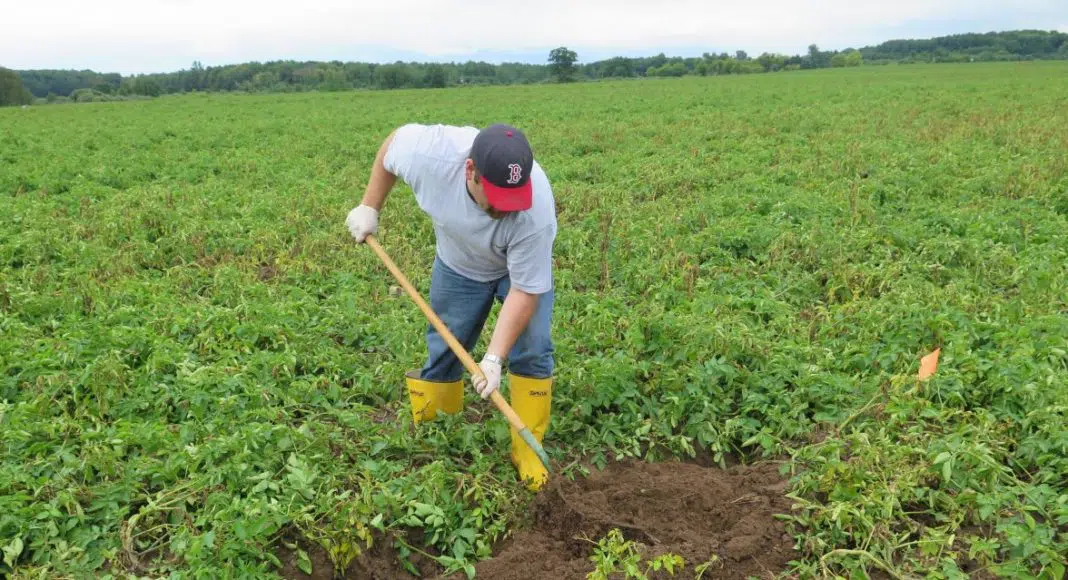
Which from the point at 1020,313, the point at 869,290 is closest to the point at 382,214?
the point at 869,290

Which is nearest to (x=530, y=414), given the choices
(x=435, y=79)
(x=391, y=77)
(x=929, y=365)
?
(x=929, y=365)

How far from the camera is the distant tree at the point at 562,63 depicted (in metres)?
66.7

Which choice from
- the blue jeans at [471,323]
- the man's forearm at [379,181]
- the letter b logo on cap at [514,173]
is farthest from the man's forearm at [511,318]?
the man's forearm at [379,181]

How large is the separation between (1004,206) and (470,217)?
6.35 meters

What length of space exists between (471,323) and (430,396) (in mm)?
449

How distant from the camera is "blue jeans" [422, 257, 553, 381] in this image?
3541 millimetres

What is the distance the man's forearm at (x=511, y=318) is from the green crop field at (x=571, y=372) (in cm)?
61

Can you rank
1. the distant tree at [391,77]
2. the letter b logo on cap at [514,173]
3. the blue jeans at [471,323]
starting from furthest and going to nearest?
the distant tree at [391,77]
the blue jeans at [471,323]
the letter b logo on cap at [514,173]

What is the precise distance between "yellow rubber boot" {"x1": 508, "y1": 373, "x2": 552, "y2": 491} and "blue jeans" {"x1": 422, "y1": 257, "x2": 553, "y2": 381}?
4cm

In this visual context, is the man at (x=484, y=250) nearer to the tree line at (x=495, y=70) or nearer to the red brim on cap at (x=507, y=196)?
the red brim on cap at (x=507, y=196)

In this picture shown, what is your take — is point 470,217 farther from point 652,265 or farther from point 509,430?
point 652,265

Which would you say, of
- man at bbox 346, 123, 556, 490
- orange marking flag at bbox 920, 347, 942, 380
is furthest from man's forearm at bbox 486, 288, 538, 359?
orange marking flag at bbox 920, 347, 942, 380

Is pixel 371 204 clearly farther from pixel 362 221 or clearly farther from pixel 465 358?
pixel 465 358

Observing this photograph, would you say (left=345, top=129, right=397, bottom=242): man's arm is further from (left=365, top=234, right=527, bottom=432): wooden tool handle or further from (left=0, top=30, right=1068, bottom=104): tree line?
(left=0, top=30, right=1068, bottom=104): tree line
